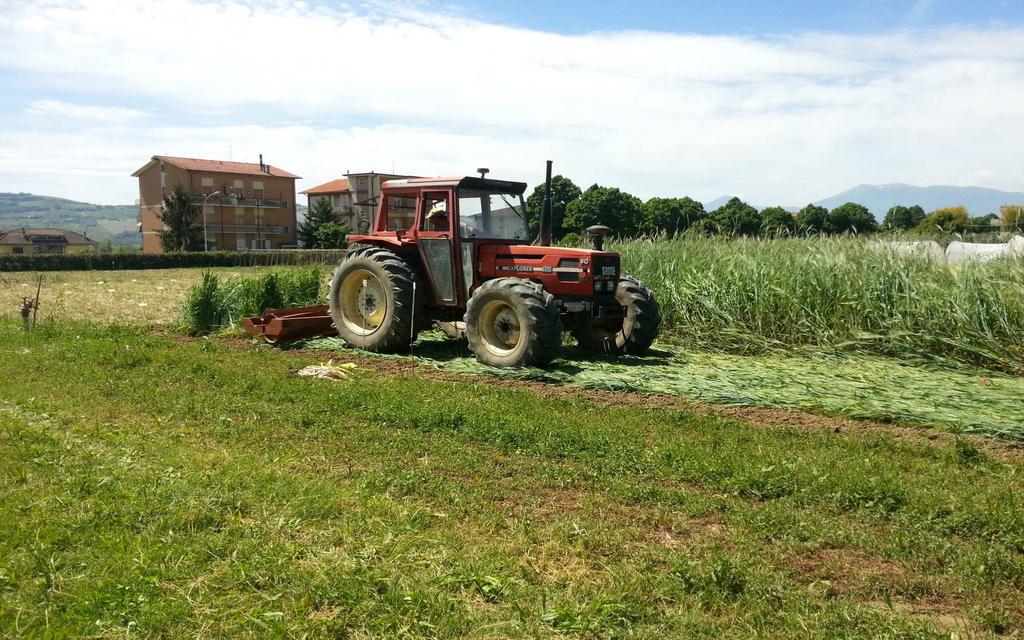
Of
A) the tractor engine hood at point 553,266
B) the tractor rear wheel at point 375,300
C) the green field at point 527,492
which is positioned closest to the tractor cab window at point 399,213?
the tractor rear wheel at point 375,300

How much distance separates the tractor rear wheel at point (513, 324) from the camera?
9.37 metres

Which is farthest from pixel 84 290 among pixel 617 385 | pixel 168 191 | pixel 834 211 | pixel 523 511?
pixel 168 191

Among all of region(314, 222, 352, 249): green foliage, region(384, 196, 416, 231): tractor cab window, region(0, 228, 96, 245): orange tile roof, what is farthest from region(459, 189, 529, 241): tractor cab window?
region(0, 228, 96, 245): orange tile roof

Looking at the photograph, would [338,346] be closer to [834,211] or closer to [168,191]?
[834,211]

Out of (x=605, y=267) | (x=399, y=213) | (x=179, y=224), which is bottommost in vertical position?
(x=605, y=267)

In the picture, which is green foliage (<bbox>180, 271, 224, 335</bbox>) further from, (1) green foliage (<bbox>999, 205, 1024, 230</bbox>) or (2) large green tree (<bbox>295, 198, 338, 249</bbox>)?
(2) large green tree (<bbox>295, 198, 338, 249</bbox>)

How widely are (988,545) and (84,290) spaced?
2435cm

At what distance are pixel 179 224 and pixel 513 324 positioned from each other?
57155 millimetres

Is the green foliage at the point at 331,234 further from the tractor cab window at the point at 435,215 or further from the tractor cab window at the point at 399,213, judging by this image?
the tractor cab window at the point at 435,215

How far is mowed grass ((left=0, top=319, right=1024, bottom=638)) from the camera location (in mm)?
3555

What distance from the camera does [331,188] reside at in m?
81.6

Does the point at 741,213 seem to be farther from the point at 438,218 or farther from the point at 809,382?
the point at 809,382

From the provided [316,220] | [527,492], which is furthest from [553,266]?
[316,220]

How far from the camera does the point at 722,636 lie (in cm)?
340
